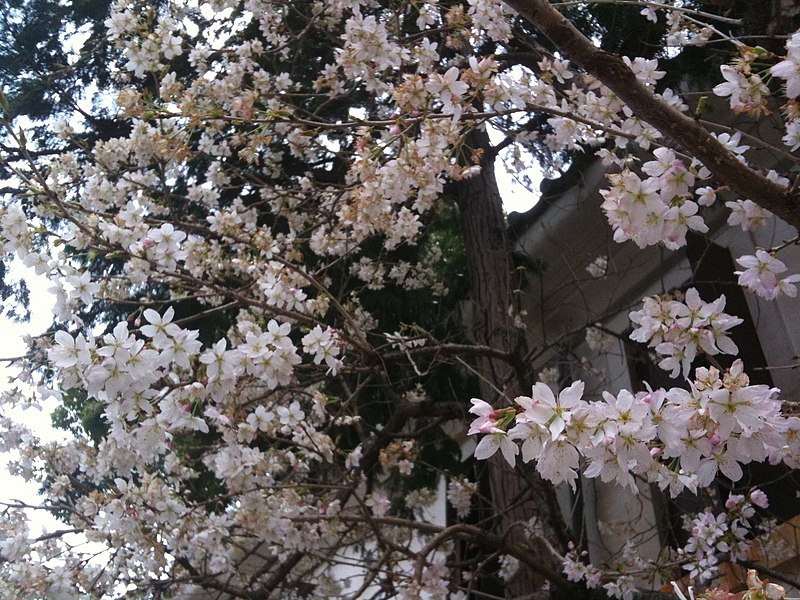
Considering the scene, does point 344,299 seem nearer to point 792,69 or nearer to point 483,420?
point 792,69

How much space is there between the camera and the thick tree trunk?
12.6 ft

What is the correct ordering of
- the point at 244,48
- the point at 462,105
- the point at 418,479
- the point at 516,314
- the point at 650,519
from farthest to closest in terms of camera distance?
the point at 418,479 < the point at 244,48 < the point at 650,519 < the point at 516,314 < the point at 462,105

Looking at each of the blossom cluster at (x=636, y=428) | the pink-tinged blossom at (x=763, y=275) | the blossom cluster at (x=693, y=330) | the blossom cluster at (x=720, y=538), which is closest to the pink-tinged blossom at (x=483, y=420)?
the blossom cluster at (x=636, y=428)

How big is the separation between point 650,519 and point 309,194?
2.87 metres

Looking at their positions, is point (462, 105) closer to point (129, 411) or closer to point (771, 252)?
point (771, 252)

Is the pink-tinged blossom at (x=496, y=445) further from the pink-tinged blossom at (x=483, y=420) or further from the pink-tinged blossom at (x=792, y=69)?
the pink-tinged blossom at (x=792, y=69)

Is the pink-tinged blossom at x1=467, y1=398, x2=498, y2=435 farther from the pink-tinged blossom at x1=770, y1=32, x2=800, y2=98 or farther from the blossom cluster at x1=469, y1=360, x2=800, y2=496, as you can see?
the pink-tinged blossom at x1=770, y1=32, x2=800, y2=98

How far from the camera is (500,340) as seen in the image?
4668mm

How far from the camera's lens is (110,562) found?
4.01 metres

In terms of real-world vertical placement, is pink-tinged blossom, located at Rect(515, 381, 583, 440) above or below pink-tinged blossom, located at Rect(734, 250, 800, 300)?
below

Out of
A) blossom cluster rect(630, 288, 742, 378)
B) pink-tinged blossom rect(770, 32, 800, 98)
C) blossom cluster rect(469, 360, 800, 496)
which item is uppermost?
pink-tinged blossom rect(770, 32, 800, 98)

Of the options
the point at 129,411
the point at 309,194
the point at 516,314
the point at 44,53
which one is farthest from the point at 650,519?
the point at 44,53

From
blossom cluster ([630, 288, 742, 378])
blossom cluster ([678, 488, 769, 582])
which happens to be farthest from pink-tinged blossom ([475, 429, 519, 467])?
blossom cluster ([678, 488, 769, 582])

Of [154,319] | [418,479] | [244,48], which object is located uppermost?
[244,48]
